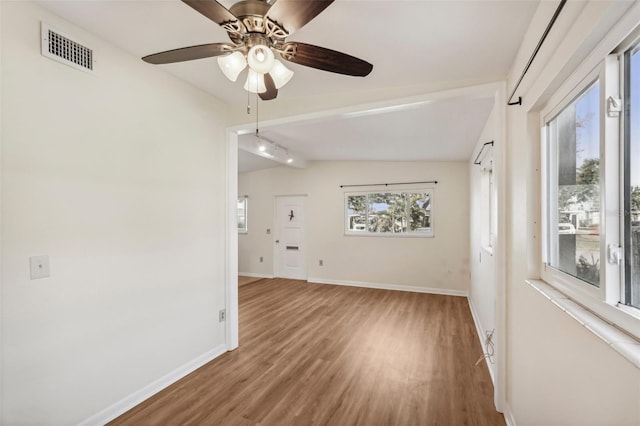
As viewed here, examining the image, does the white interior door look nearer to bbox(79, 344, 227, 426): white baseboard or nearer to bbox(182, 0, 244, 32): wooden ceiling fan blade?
bbox(79, 344, 227, 426): white baseboard

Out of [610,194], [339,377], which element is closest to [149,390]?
[339,377]

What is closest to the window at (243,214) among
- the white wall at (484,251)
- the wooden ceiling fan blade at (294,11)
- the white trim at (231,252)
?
the white trim at (231,252)

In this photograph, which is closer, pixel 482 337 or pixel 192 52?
pixel 192 52

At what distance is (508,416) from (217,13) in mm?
2751

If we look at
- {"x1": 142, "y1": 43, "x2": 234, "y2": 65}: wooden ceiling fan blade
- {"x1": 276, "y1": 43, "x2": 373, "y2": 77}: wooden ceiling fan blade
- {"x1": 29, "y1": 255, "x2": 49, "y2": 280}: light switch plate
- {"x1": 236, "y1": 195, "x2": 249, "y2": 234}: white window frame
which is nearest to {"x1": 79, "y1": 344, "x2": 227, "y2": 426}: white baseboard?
{"x1": 29, "y1": 255, "x2": 49, "y2": 280}: light switch plate

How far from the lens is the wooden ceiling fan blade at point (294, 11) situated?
3.32 feet

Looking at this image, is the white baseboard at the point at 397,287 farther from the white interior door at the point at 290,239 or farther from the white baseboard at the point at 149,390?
the white baseboard at the point at 149,390

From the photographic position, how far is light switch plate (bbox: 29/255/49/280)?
4.95 feet

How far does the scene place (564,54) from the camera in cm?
108

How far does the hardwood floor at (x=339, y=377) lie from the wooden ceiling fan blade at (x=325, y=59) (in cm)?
213

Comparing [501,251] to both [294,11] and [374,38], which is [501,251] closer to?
[374,38]

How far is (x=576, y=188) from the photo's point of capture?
120 cm

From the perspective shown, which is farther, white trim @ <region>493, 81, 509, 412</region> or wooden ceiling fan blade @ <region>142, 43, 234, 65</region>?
white trim @ <region>493, 81, 509, 412</region>

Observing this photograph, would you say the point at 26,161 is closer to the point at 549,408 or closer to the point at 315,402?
the point at 315,402
